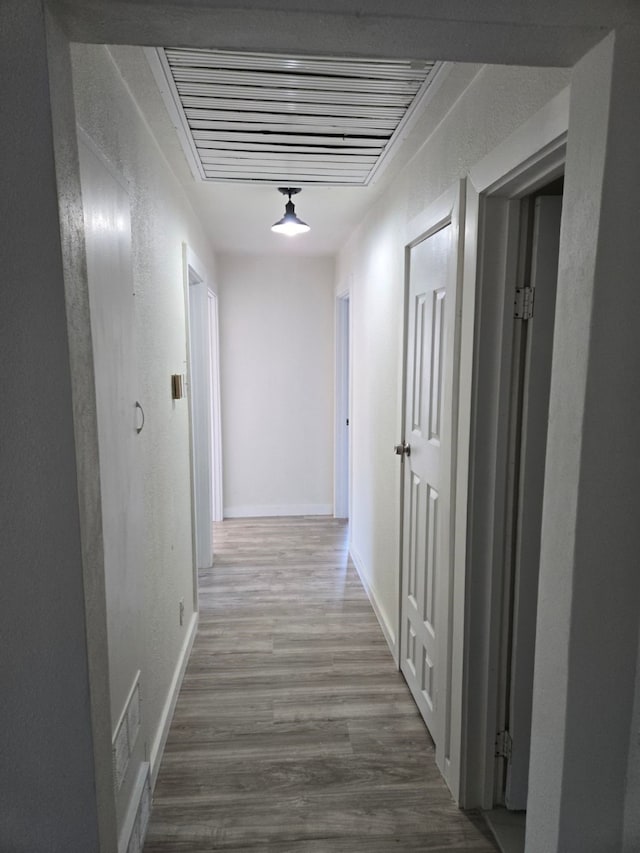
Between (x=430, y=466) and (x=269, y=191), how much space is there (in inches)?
65.9

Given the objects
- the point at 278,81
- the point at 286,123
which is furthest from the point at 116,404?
the point at 286,123

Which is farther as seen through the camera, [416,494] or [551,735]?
[416,494]

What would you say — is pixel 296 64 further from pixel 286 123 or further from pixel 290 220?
pixel 290 220

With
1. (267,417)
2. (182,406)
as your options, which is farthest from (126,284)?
(267,417)

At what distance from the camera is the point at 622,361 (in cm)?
89

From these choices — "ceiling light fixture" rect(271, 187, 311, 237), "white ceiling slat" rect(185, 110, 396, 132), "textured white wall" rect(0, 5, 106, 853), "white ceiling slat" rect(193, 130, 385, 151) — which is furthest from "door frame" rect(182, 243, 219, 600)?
"textured white wall" rect(0, 5, 106, 853)

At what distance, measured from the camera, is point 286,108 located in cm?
167

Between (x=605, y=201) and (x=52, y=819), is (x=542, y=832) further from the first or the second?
(x=605, y=201)

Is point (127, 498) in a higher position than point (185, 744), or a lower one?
higher

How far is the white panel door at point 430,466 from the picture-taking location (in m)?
1.78

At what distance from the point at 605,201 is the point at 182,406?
2.11m

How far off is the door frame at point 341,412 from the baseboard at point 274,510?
0.58 feet

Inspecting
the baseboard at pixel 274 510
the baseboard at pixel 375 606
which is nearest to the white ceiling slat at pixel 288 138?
the baseboard at pixel 375 606

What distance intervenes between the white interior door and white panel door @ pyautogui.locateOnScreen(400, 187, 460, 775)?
0.23m
